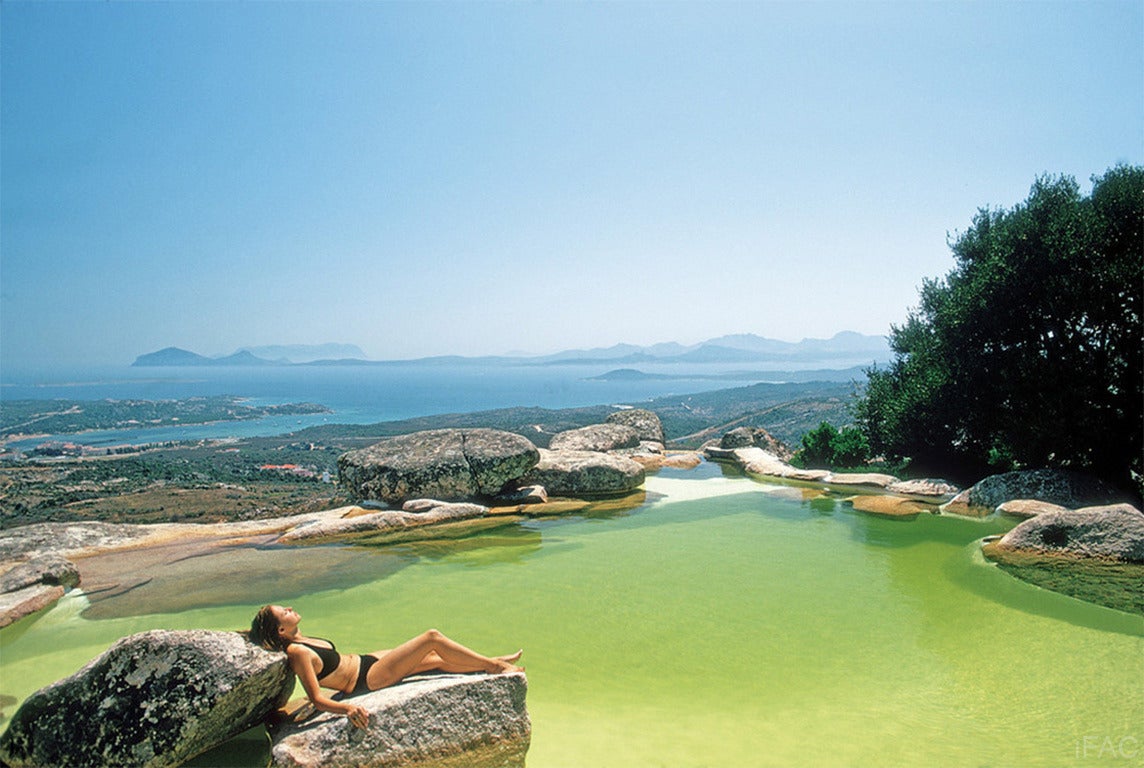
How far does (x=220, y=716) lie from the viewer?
4.85m

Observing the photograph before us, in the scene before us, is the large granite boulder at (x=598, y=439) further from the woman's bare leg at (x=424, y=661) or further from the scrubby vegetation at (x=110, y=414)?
the scrubby vegetation at (x=110, y=414)

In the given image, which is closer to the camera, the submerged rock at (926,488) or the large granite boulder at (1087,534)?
the large granite boulder at (1087,534)

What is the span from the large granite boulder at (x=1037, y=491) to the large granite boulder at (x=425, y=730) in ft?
45.7

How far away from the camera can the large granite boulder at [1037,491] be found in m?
14.0

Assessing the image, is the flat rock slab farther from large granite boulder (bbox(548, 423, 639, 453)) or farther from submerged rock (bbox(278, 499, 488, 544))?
large granite boulder (bbox(548, 423, 639, 453))

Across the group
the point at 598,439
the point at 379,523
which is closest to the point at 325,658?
the point at 379,523

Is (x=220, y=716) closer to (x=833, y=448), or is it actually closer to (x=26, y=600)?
(x=26, y=600)

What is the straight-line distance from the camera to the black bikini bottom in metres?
5.38

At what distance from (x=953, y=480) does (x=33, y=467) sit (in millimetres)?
55780

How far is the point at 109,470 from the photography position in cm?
3834

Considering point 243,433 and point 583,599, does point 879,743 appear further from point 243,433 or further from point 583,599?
point 243,433

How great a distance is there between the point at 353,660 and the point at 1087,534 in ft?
42.6

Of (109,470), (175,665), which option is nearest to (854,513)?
(175,665)

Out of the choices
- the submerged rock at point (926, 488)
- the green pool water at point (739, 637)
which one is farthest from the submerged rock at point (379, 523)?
the submerged rock at point (926, 488)
